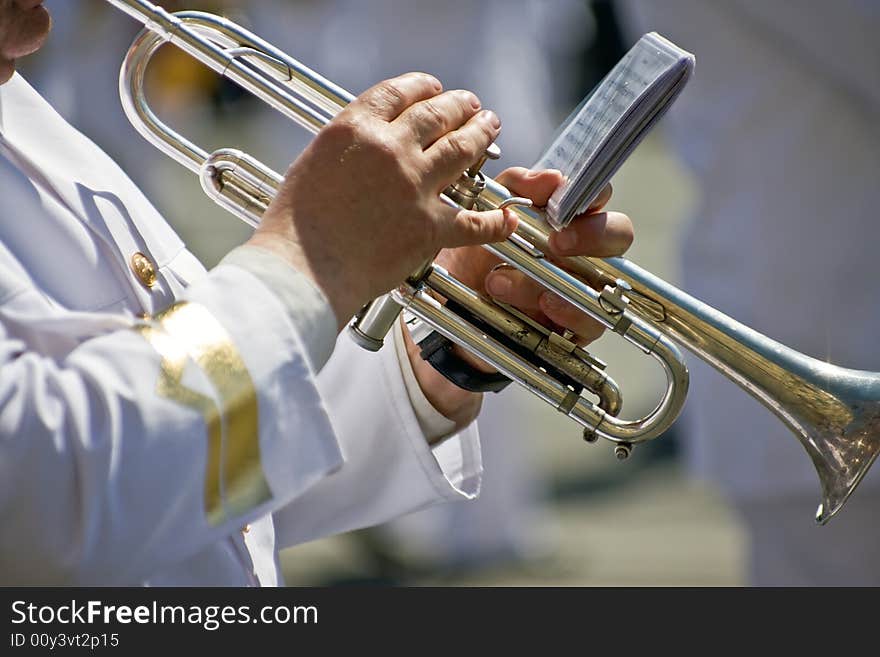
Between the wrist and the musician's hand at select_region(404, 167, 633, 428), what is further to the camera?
the musician's hand at select_region(404, 167, 633, 428)

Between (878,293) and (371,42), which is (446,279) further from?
(371,42)

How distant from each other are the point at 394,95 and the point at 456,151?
0.09 metres

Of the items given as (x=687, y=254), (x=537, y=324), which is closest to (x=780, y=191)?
(x=687, y=254)

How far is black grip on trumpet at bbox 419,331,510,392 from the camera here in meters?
1.72

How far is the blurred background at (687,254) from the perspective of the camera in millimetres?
2840

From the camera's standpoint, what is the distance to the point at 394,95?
1.36 meters

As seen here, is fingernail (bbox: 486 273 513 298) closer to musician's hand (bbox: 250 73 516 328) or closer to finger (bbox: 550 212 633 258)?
finger (bbox: 550 212 633 258)

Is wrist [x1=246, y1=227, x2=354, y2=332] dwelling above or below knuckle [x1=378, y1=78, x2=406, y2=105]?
below

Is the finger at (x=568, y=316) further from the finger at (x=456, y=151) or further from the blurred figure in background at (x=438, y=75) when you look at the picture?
the blurred figure in background at (x=438, y=75)

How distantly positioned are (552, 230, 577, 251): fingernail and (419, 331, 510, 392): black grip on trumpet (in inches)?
8.2

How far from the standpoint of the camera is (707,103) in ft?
9.55

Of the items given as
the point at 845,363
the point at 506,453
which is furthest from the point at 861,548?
the point at 506,453

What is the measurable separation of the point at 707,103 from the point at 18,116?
1.84 meters

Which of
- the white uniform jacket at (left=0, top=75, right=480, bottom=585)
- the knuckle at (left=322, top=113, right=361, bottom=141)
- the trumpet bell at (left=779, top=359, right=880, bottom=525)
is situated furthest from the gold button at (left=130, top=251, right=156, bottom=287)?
the trumpet bell at (left=779, top=359, right=880, bottom=525)
